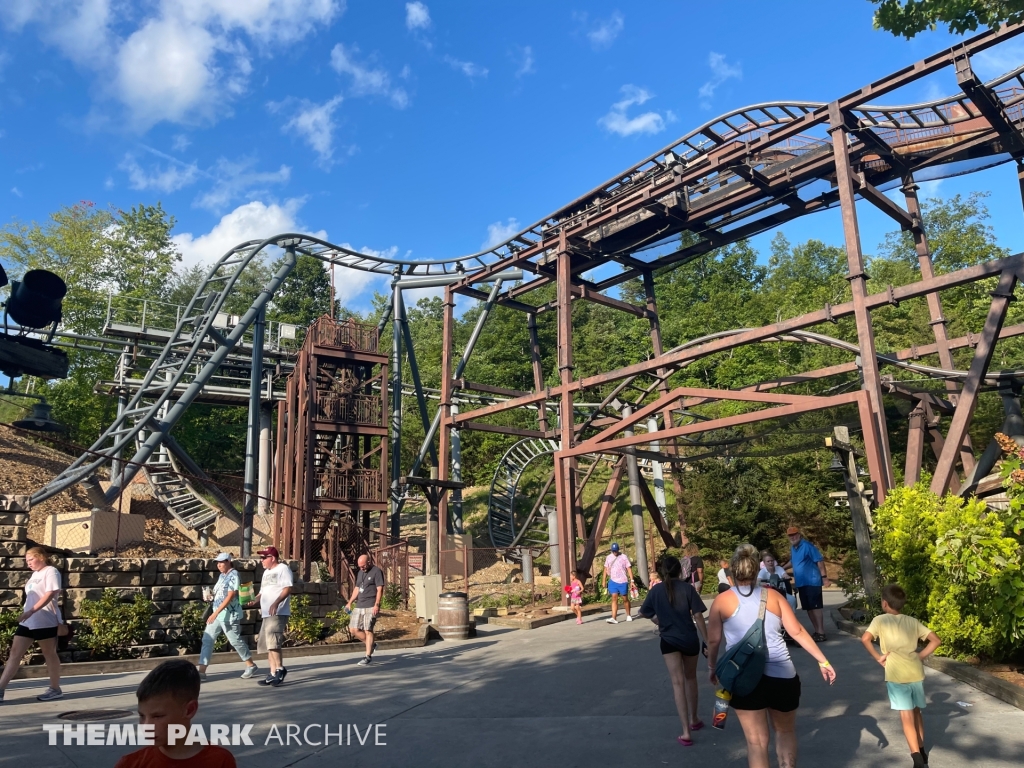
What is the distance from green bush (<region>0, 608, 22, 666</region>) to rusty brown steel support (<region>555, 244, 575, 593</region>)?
1001 centimetres

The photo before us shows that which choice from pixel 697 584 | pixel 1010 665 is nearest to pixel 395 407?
pixel 697 584

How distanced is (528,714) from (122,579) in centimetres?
633

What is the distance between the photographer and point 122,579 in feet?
32.4

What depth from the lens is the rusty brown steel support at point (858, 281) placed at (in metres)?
11.6

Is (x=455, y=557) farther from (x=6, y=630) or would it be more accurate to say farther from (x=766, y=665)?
(x=766, y=665)

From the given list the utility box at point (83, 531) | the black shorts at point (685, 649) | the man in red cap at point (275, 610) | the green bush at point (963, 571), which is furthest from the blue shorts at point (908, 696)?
→ the utility box at point (83, 531)

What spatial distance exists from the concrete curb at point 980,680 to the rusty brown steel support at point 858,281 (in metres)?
4.43

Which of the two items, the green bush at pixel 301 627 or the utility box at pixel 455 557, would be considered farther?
the utility box at pixel 455 557

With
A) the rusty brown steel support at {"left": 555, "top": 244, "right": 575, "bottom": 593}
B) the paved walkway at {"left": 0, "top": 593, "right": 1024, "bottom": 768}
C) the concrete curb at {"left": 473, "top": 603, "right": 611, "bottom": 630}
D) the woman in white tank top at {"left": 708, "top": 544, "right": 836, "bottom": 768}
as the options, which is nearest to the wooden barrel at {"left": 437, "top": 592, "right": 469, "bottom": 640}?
the concrete curb at {"left": 473, "top": 603, "right": 611, "bottom": 630}

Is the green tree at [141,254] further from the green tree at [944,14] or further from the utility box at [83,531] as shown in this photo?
the green tree at [944,14]

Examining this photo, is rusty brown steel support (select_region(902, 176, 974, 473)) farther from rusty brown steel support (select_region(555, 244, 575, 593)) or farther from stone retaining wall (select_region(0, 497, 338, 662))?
stone retaining wall (select_region(0, 497, 338, 662))

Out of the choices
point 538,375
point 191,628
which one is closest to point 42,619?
point 191,628

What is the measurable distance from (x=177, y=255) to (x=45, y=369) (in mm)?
37613

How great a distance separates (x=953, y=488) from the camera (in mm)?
13727
